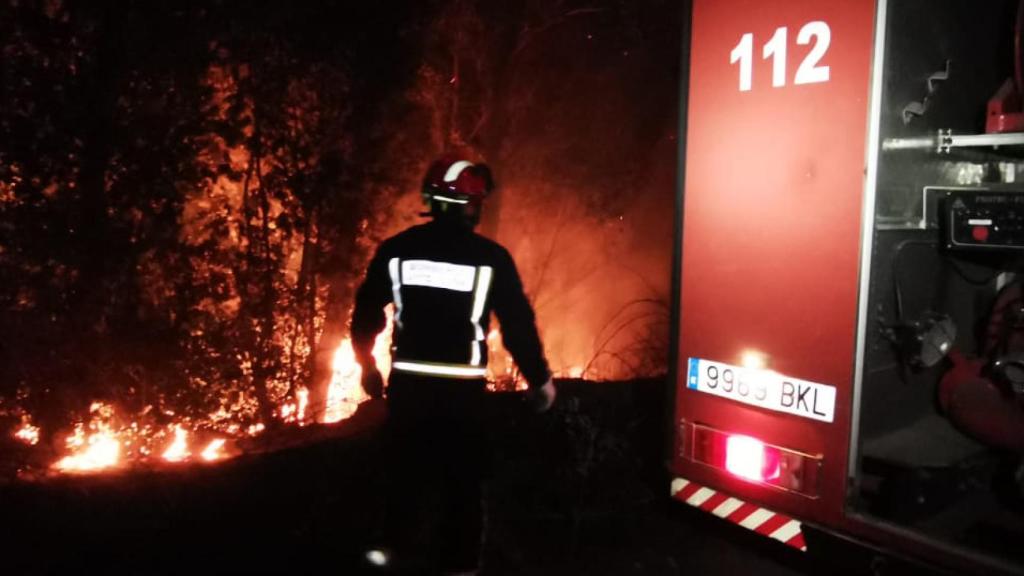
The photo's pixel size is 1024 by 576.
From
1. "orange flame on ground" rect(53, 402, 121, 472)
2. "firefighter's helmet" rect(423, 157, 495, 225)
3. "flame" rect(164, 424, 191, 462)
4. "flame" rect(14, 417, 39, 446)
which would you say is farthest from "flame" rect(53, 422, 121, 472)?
"firefighter's helmet" rect(423, 157, 495, 225)

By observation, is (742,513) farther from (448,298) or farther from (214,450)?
(214,450)

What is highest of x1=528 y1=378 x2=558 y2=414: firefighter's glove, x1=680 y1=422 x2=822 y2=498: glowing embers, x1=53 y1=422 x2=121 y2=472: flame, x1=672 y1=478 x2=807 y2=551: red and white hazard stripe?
x1=528 y1=378 x2=558 y2=414: firefighter's glove

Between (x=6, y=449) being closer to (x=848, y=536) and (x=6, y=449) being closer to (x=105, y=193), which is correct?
(x=105, y=193)

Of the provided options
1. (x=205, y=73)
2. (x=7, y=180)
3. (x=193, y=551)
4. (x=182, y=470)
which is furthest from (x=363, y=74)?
(x=193, y=551)

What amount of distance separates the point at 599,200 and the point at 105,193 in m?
6.18

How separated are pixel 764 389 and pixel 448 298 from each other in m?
1.41

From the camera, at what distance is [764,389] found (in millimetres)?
3398

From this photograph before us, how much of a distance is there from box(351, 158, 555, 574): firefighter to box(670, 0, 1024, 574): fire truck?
2.80ft

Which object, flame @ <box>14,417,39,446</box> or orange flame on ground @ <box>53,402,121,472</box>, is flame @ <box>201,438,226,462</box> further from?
flame @ <box>14,417,39,446</box>

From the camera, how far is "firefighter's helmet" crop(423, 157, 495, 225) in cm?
383

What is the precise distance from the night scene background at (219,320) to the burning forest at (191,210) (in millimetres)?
14

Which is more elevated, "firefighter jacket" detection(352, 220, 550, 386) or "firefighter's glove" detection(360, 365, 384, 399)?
"firefighter jacket" detection(352, 220, 550, 386)

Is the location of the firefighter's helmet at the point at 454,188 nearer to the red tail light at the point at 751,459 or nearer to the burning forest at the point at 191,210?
the red tail light at the point at 751,459

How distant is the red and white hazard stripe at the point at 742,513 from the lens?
135 inches
